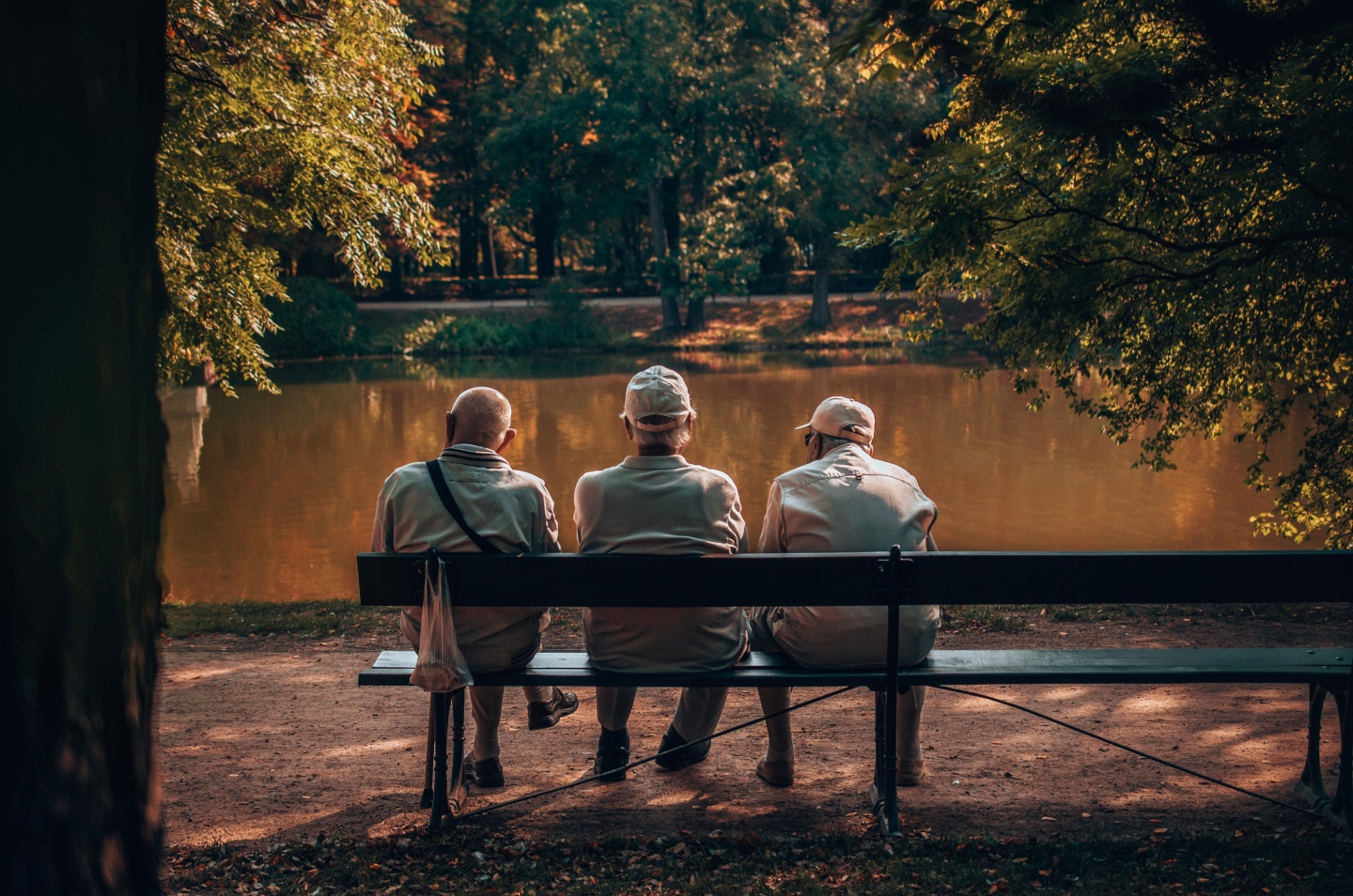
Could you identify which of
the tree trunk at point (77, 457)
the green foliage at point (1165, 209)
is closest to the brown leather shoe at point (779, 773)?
the tree trunk at point (77, 457)

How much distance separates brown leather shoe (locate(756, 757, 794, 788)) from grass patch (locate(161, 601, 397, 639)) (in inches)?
145

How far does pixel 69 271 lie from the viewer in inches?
80.1

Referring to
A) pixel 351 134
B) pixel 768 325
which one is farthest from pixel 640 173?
pixel 351 134

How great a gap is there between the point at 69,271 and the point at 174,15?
25.8 ft

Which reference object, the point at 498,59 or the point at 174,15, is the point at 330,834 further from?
the point at 498,59

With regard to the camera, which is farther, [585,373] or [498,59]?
[498,59]

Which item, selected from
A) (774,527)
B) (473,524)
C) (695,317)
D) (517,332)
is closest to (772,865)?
(774,527)

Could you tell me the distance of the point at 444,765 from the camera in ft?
12.9

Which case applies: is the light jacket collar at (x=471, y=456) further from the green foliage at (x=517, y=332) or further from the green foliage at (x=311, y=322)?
the green foliage at (x=517, y=332)

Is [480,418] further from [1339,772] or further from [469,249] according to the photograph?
[469,249]

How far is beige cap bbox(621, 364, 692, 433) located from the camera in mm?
4039

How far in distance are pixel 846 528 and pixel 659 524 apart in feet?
2.07

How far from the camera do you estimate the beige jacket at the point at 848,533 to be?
4020 mm

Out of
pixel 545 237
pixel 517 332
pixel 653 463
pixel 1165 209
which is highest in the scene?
pixel 545 237
